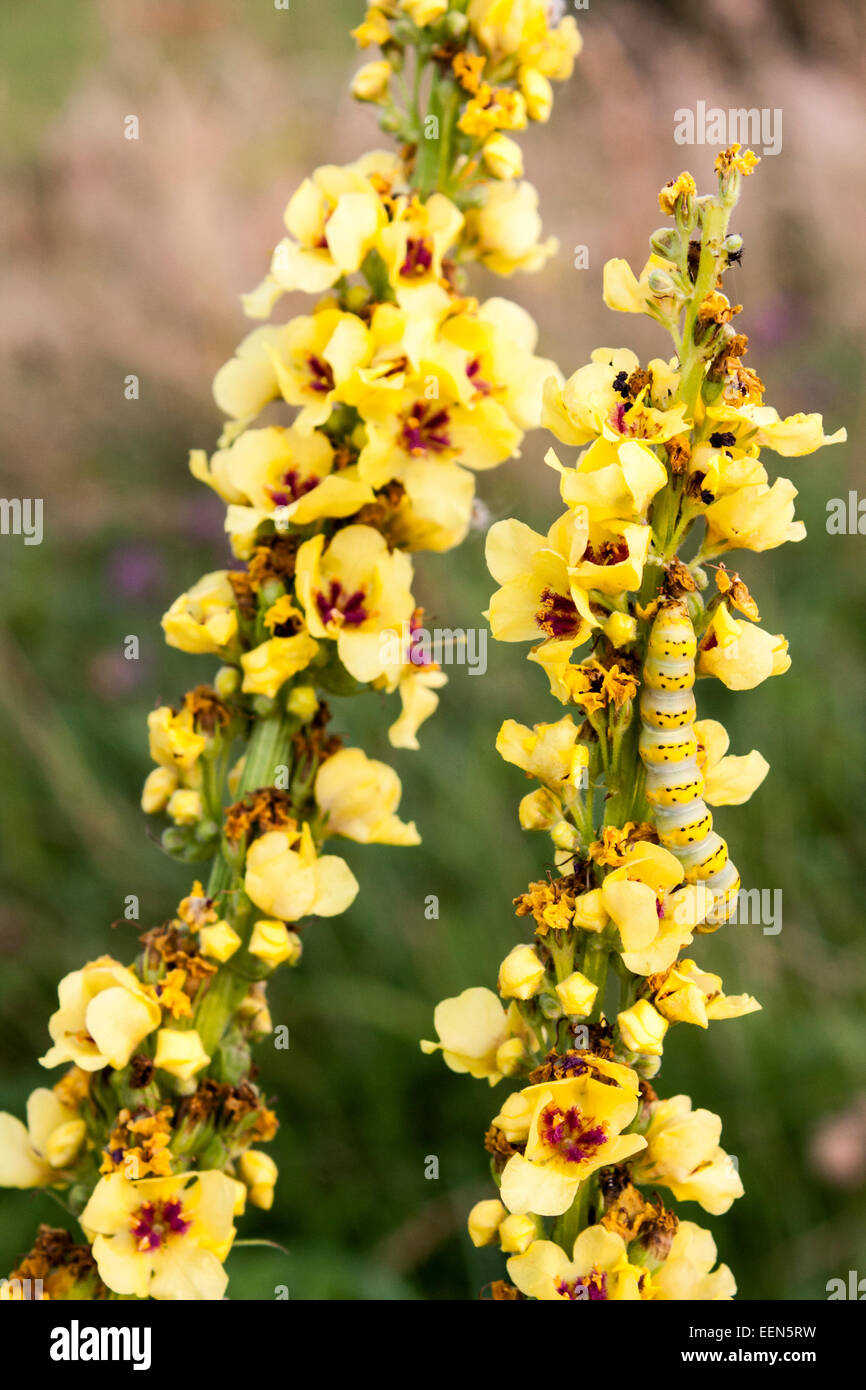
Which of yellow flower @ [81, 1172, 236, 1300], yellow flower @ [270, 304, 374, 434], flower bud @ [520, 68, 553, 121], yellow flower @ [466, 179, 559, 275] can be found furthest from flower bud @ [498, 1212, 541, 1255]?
flower bud @ [520, 68, 553, 121]

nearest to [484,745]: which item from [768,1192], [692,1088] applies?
[692,1088]

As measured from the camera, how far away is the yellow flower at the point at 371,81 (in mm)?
2137

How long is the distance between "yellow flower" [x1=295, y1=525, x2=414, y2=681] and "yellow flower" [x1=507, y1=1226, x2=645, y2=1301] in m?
0.81

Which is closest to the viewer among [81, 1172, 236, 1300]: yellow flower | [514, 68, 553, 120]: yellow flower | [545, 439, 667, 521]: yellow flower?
[545, 439, 667, 521]: yellow flower

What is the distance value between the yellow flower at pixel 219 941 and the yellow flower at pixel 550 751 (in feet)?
1.74

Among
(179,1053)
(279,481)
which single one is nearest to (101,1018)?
(179,1053)

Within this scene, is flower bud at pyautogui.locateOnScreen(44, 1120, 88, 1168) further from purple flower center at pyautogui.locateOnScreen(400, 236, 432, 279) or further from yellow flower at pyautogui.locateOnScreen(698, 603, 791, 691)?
purple flower center at pyautogui.locateOnScreen(400, 236, 432, 279)

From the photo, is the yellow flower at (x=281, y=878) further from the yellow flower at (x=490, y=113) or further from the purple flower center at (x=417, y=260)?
the yellow flower at (x=490, y=113)

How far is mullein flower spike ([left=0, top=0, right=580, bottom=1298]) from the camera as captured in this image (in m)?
1.79

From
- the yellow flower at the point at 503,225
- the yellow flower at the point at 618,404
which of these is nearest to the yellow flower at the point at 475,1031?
the yellow flower at the point at 618,404

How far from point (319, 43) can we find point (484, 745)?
4.68m

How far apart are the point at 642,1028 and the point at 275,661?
77 centimetres

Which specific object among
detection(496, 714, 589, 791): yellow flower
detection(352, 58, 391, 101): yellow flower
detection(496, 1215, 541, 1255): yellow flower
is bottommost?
detection(496, 1215, 541, 1255): yellow flower

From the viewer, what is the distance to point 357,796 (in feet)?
6.30
